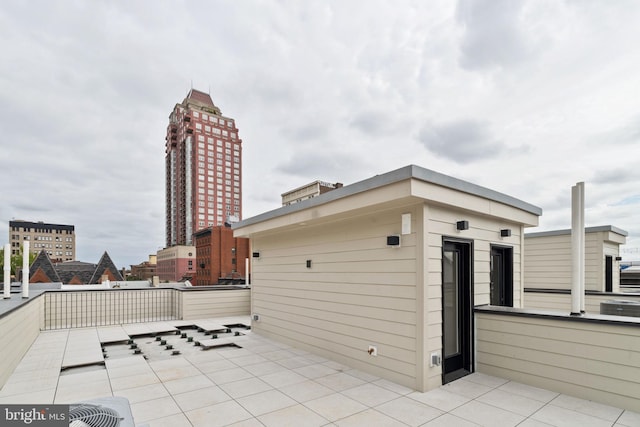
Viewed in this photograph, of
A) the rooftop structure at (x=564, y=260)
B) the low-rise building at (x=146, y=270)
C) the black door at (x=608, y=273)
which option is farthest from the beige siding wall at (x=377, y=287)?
the low-rise building at (x=146, y=270)

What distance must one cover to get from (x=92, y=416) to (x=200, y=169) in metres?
82.9

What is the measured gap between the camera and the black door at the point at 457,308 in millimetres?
3802

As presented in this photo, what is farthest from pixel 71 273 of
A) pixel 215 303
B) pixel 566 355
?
pixel 566 355

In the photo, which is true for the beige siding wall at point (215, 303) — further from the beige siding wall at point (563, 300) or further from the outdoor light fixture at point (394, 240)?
the beige siding wall at point (563, 300)

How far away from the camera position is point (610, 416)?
2746mm

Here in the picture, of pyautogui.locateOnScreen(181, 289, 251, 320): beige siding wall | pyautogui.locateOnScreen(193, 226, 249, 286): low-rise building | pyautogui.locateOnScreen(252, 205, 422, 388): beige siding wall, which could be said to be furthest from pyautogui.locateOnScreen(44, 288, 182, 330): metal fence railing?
pyautogui.locateOnScreen(193, 226, 249, 286): low-rise building

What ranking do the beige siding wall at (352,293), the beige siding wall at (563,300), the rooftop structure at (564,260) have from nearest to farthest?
the beige siding wall at (352,293), the beige siding wall at (563,300), the rooftop structure at (564,260)

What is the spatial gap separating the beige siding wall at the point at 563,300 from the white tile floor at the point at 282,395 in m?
3.95

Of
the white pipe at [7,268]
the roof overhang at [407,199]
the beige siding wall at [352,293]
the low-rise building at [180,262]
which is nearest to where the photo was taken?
the roof overhang at [407,199]

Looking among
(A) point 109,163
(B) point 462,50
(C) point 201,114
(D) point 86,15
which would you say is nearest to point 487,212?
(B) point 462,50

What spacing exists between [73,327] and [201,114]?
3320 inches

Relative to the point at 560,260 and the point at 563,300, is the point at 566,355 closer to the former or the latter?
the point at 563,300

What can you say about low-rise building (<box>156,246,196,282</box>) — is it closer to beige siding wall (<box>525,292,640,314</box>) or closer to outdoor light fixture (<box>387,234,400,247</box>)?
beige siding wall (<box>525,292,640,314</box>)

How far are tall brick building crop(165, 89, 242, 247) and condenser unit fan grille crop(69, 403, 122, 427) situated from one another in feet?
256
